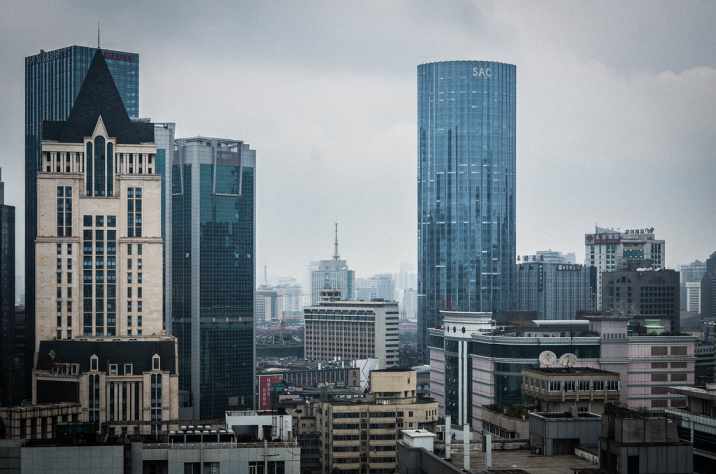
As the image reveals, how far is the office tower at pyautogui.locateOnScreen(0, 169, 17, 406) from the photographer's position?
2653 inches

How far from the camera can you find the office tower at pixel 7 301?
67375mm

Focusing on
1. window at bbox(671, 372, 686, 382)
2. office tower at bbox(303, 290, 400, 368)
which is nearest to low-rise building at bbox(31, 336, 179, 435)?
window at bbox(671, 372, 686, 382)

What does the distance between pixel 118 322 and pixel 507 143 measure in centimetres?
8553

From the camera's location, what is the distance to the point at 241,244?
96.6 meters

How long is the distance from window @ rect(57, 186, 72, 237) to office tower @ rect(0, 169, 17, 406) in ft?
31.4

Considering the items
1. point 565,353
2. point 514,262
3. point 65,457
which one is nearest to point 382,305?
point 514,262

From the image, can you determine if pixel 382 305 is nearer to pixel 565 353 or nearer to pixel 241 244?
pixel 241 244

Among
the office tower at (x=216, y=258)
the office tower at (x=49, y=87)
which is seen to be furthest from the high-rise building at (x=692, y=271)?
the office tower at (x=49, y=87)

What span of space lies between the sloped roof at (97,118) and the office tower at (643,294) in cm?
5857

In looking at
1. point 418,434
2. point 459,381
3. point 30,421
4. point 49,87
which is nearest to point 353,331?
point 49,87

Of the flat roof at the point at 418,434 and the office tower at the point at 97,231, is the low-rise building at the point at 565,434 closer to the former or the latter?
the flat roof at the point at 418,434

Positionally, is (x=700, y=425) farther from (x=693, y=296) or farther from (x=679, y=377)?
(x=693, y=296)

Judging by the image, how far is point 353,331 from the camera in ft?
418

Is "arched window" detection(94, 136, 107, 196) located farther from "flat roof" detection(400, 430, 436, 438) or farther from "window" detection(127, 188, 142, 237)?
"flat roof" detection(400, 430, 436, 438)
